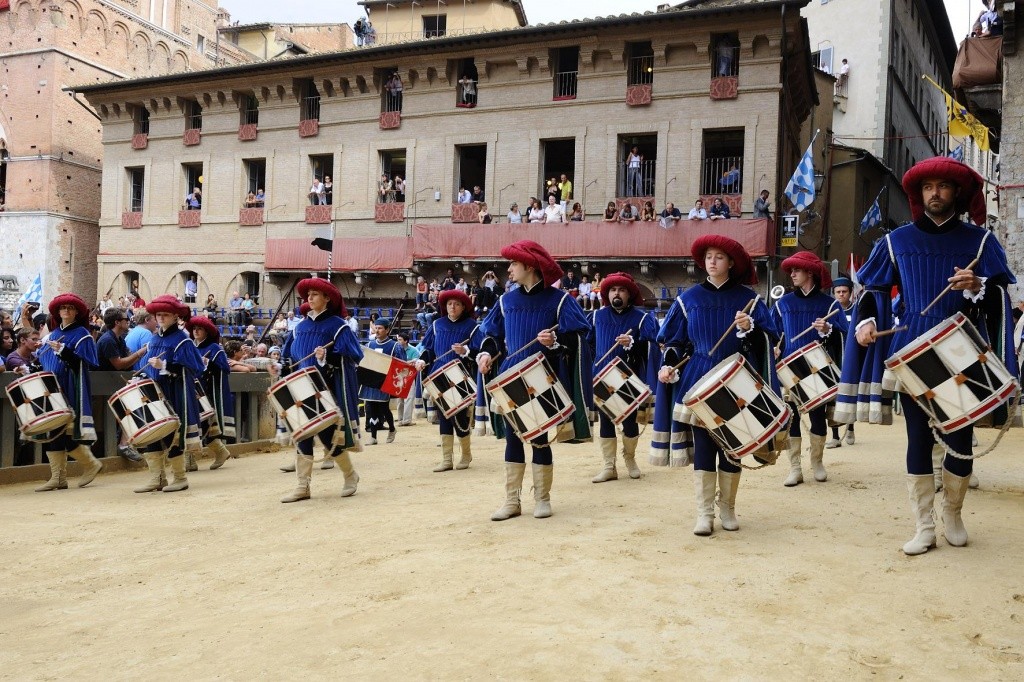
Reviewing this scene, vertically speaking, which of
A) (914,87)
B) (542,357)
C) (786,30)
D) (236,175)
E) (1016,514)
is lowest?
(1016,514)

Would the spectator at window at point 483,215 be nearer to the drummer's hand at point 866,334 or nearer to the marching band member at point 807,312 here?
the marching band member at point 807,312

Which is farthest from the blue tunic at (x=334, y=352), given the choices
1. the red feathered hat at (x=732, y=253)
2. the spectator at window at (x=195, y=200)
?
the spectator at window at (x=195, y=200)

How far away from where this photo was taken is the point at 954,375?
521 cm

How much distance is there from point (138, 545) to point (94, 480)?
4.35 metres

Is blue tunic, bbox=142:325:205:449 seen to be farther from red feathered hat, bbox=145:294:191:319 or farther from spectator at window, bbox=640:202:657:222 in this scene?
spectator at window, bbox=640:202:657:222

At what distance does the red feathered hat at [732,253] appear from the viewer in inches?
253

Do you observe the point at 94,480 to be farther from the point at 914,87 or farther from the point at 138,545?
the point at 914,87

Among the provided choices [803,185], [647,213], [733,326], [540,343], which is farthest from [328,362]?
[647,213]

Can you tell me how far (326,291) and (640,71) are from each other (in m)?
22.0

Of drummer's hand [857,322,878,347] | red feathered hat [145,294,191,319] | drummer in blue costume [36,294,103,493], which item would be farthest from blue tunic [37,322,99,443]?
drummer's hand [857,322,878,347]

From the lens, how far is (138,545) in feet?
22.5

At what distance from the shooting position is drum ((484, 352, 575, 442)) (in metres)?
7.14

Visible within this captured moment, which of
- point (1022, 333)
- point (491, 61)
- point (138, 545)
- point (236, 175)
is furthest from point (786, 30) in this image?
point (138, 545)

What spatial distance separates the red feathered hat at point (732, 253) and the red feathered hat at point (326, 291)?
376 centimetres
